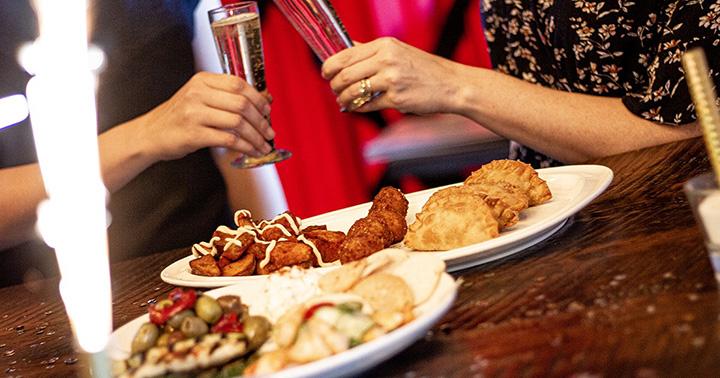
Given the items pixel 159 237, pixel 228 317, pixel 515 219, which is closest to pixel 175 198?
pixel 159 237

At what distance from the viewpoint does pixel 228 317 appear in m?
0.99

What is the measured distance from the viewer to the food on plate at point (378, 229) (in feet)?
4.33

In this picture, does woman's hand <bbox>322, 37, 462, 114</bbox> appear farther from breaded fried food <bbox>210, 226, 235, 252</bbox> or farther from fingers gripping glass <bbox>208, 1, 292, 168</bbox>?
breaded fried food <bbox>210, 226, 235, 252</bbox>

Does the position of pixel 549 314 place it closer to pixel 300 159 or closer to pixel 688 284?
pixel 688 284

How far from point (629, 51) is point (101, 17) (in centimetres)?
162

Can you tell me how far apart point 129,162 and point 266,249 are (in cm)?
111

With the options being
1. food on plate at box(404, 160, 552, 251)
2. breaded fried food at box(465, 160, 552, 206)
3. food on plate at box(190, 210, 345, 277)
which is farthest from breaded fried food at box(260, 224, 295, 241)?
breaded fried food at box(465, 160, 552, 206)

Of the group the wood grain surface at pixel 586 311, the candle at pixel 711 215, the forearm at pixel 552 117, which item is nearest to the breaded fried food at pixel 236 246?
the wood grain surface at pixel 586 311

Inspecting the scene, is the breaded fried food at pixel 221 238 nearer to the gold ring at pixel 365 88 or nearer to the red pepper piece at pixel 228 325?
the red pepper piece at pixel 228 325

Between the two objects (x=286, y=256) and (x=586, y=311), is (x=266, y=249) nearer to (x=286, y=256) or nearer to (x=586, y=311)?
(x=286, y=256)

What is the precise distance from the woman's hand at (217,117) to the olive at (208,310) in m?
1.13

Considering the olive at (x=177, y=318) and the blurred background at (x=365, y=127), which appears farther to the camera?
the blurred background at (x=365, y=127)

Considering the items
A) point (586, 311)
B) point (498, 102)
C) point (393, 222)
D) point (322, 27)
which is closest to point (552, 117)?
point (498, 102)

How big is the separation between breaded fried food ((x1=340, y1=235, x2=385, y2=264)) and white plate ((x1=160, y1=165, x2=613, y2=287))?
12 cm
